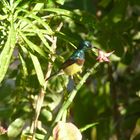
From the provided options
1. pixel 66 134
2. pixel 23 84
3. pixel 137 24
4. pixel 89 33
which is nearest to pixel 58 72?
pixel 66 134

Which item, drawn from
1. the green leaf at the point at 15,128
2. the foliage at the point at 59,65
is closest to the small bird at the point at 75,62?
the foliage at the point at 59,65

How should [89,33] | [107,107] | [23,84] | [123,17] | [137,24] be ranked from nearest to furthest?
[23,84] → [89,33] → [123,17] → [137,24] → [107,107]

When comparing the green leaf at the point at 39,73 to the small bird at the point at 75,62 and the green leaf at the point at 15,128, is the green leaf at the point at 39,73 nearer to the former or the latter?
the small bird at the point at 75,62

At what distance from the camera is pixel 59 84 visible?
1437mm

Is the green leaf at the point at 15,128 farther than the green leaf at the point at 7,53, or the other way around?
the green leaf at the point at 15,128

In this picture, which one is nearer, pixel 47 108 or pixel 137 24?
pixel 47 108

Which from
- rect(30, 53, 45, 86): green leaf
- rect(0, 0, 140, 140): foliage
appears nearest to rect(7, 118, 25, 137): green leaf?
rect(0, 0, 140, 140): foliage

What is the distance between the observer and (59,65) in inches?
42.8

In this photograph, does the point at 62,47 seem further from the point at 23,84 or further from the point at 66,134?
the point at 66,134

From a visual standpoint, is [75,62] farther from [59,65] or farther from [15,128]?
[15,128]

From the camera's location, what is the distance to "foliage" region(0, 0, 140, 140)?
1.03 m

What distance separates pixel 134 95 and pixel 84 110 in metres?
0.20

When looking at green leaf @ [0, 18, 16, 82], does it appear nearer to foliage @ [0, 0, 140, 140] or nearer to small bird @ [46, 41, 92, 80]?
foliage @ [0, 0, 140, 140]

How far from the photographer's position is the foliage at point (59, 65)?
1.03m
